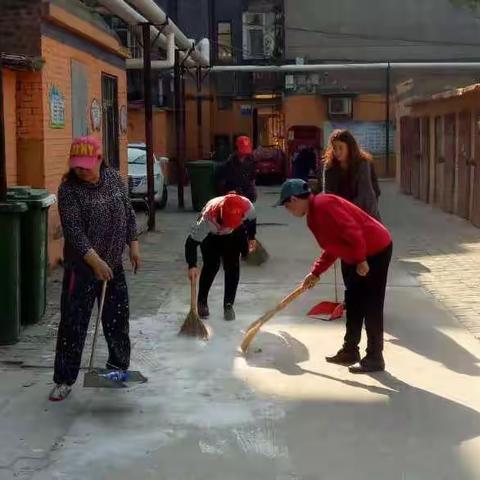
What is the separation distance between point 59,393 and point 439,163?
13.8 m

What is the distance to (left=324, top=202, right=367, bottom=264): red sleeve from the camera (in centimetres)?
526

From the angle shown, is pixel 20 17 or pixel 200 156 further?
pixel 200 156

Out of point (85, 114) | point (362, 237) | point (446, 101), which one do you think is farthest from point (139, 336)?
point (446, 101)

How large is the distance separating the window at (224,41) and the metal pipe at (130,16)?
17293mm

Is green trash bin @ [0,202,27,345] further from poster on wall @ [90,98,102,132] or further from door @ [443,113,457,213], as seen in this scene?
door @ [443,113,457,213]

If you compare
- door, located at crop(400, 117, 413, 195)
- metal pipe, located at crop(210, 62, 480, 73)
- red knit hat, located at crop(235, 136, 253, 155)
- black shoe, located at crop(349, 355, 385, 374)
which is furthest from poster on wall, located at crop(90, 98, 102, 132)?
metal pipe, located at crop(210, 62, 480, 73)

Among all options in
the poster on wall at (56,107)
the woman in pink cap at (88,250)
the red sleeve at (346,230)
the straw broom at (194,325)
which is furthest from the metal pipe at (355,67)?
the woman in pink cap at (88,250)

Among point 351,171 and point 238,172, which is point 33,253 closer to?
point 351,171

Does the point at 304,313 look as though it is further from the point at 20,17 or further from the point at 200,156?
the point at 200,156

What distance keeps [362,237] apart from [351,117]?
25003 mm

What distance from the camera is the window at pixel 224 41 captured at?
111ft

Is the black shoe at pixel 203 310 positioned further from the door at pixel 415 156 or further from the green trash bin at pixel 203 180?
the door at pixel 415 156

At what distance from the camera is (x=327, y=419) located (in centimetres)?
484

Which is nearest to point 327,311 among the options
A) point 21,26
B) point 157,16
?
point 21,26
